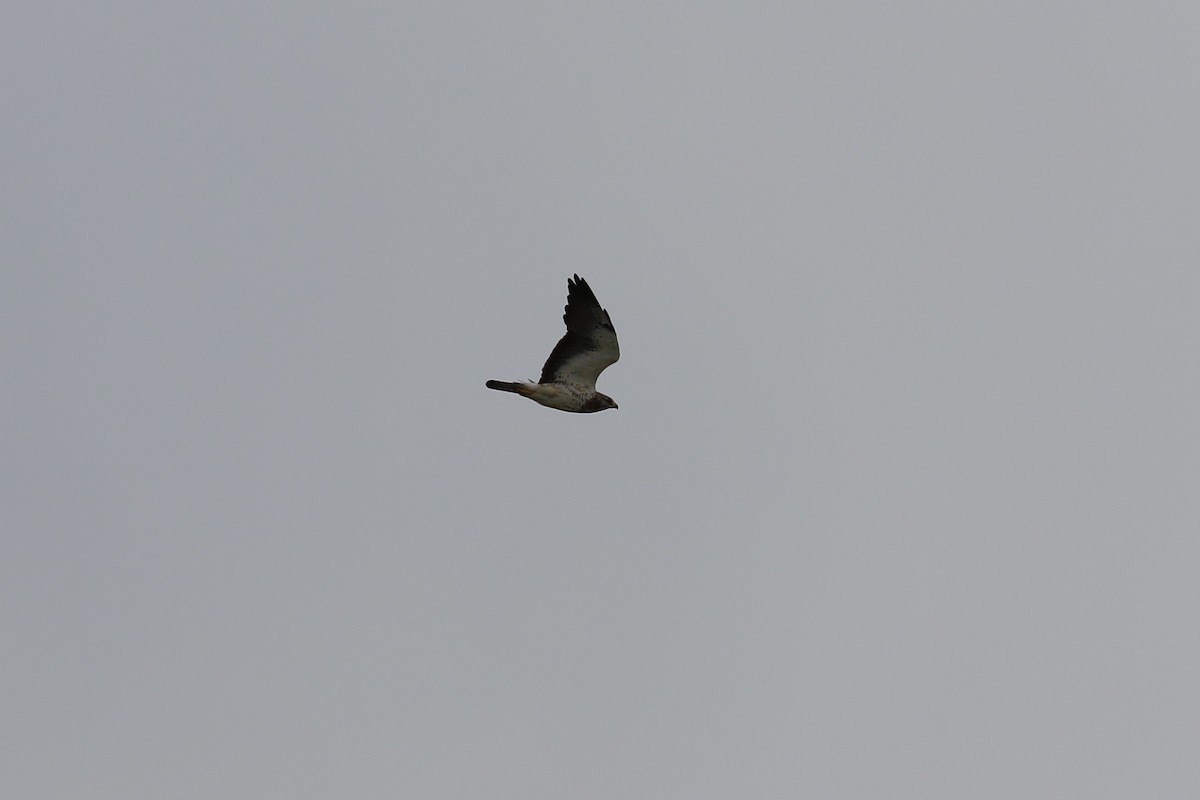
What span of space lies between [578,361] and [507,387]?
1.80m

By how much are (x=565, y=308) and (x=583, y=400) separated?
2636mm

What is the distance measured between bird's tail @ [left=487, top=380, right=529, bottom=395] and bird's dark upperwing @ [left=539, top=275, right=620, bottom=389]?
1.74 feet

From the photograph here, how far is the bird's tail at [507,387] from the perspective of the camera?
1903 inches

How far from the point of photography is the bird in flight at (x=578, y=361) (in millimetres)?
47625

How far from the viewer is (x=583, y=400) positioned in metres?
49.3

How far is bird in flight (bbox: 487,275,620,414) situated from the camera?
156ft

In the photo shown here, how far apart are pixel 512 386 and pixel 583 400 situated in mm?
1880

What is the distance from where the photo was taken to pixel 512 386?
48.5m

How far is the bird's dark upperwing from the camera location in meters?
47.5

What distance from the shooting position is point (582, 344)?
48.2 meters

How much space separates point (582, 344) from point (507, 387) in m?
→ 2.07

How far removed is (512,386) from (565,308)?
7.62ft

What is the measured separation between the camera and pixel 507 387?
159 feet

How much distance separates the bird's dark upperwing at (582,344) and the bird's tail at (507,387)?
531 mm
